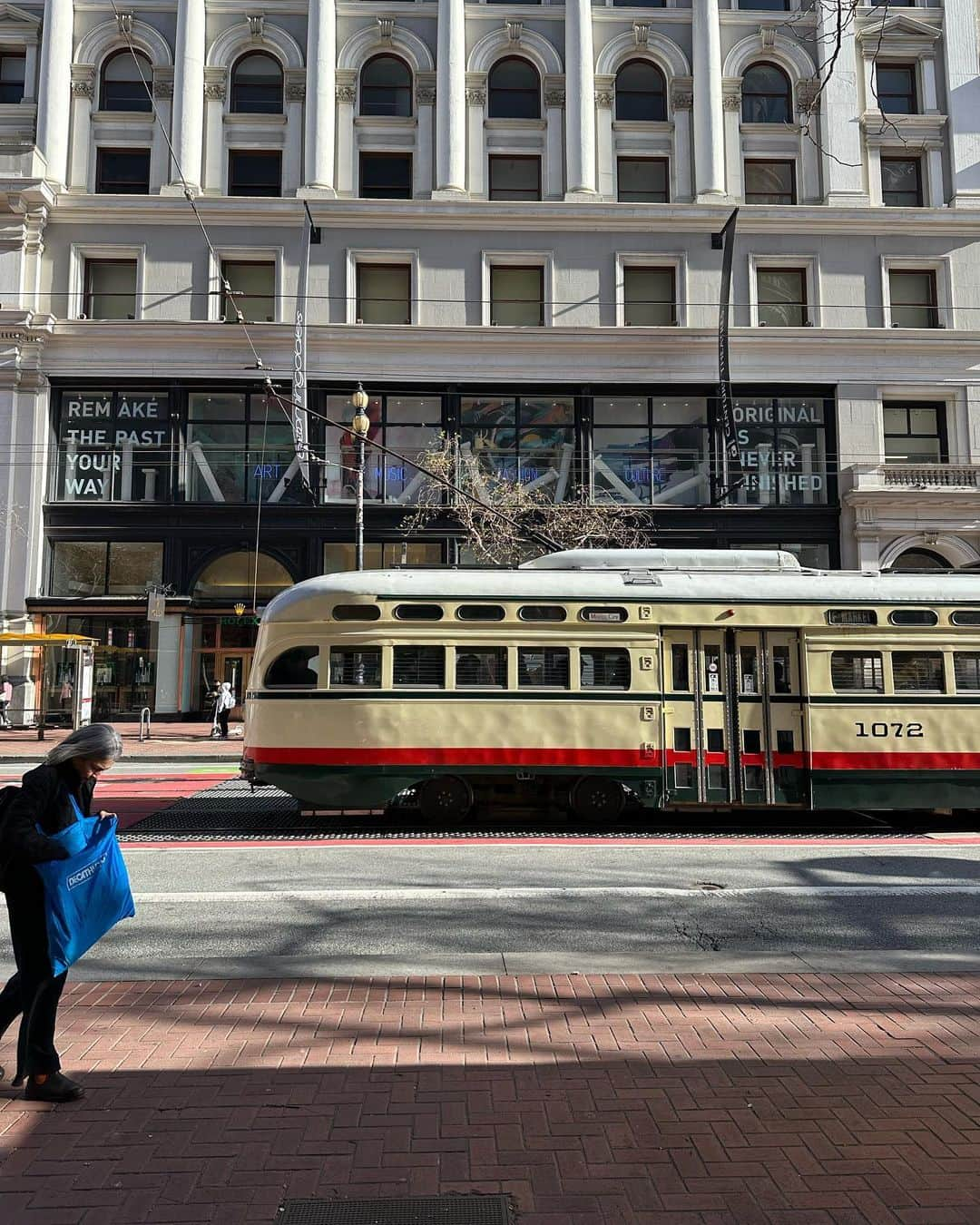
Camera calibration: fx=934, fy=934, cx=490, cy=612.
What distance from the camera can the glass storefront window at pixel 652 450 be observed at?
2850 centimetres

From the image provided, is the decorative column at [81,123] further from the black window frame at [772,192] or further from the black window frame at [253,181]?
the black window frame at [772,192]

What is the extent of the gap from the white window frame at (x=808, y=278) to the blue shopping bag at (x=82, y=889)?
28230mm

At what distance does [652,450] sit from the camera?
2866 centimetres

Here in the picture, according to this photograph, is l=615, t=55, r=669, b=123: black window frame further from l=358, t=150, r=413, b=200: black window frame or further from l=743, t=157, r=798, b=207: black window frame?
l=358, t=150, r=413, b=200: black window frame

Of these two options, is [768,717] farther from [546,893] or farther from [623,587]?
[546,893]

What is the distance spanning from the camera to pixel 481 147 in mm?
29562

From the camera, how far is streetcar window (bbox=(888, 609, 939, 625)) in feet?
39.0

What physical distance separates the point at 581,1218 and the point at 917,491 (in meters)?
27.4

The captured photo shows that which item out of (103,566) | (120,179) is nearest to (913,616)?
(103,566)

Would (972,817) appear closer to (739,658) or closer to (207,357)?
(739,658)

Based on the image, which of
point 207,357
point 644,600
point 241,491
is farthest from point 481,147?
point 644,600

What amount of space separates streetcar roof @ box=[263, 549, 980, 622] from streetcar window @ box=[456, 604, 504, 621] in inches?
5.1

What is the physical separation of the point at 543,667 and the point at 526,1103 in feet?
25.6

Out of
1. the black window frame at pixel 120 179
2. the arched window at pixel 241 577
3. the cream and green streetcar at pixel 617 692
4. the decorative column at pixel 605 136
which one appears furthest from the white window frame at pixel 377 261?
the cream and green streetcar at pixel 617 692
